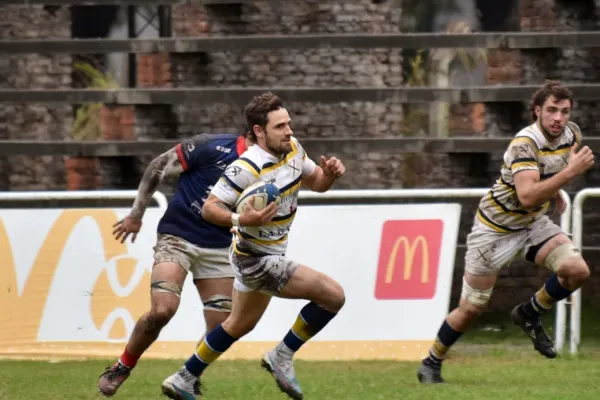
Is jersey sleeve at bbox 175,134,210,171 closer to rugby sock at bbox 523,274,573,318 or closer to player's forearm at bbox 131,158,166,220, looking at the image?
player's forearm at bbox 131,158,166,220

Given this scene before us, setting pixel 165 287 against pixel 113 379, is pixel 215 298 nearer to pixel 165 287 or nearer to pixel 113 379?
pixel 165 287

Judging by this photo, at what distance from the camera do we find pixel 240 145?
923 cm

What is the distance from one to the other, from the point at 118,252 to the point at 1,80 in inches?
266

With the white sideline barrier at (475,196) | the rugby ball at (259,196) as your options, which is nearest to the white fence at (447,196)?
the white sideline barrier at (475,196)

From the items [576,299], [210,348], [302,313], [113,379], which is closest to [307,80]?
[576,299]

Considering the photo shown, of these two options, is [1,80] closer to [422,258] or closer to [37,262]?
[37,262]

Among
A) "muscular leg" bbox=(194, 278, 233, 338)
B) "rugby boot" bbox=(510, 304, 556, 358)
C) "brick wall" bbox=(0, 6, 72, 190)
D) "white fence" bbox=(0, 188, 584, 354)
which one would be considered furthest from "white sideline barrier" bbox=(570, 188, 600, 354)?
"brick wall" bbox=(0, 6, 72, 190)

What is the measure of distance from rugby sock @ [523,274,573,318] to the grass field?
473mm

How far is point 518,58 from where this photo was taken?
14.8 metres

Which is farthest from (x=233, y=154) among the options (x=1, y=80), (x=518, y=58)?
(x=1, y=80)

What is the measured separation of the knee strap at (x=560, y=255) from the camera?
9500mm

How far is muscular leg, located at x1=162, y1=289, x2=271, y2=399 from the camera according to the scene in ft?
27.7

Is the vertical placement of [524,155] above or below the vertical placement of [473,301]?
above

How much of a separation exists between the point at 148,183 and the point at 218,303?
2.95 feet
